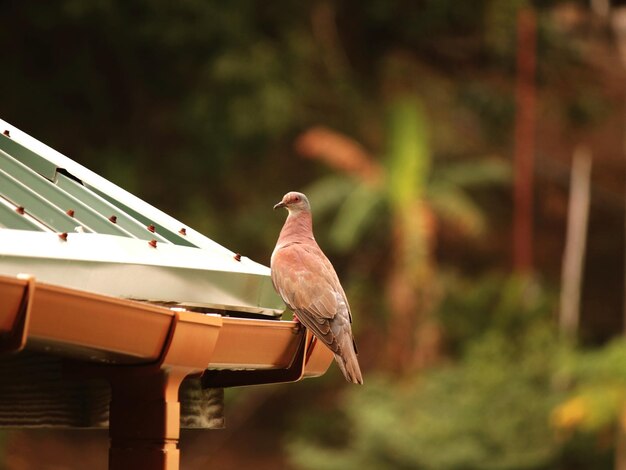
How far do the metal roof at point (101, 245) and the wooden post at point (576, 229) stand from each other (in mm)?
13072

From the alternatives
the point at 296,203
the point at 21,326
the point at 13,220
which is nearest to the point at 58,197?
the point at 13,220

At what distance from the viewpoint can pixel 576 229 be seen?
15727mm

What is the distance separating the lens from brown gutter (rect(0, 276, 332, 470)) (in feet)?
4.91

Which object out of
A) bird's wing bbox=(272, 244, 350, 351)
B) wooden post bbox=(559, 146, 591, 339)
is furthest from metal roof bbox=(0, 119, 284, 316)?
wooden post bbox=(559, 146, 591, 339)

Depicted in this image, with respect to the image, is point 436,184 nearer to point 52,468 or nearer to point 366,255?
point 366,255

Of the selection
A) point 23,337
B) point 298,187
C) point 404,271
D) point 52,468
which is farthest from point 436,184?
point 23,337

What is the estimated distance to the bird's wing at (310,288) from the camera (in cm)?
251

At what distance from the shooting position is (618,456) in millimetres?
11500

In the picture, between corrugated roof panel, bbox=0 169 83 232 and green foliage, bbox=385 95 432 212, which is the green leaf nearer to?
green foliage, bbox=385 95 432 212

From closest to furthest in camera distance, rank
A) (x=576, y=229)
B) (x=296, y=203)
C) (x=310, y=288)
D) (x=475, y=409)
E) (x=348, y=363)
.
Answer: (x=348, y=363), (x=310, y=288), (x=296, y=203), (x=475, y=409), (x=576, y=229)

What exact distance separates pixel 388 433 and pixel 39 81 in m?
5.82

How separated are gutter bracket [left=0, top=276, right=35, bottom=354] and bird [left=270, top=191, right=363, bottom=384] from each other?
90cm

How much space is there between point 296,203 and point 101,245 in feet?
5.02

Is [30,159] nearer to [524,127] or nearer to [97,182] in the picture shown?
[97,182]
